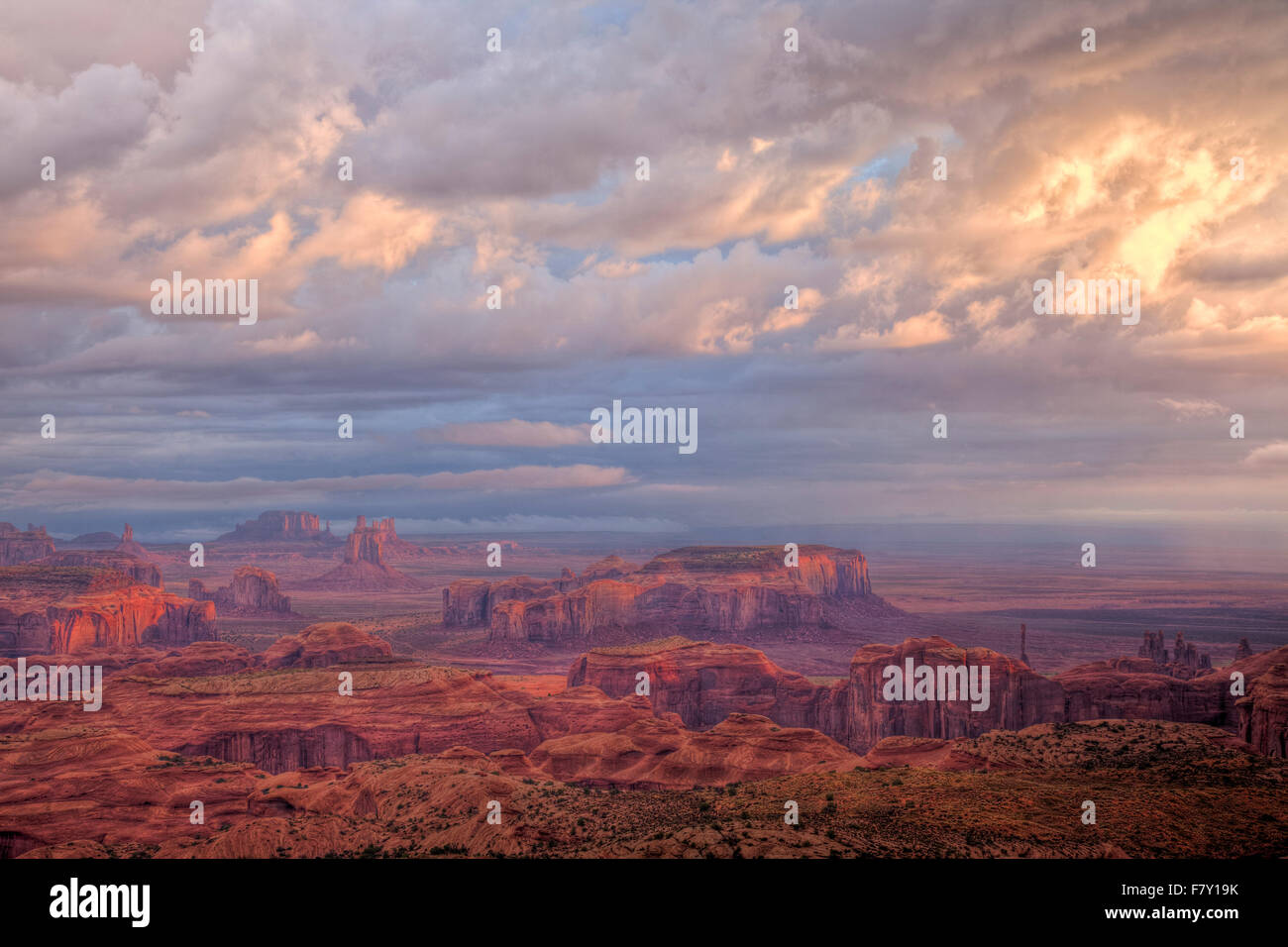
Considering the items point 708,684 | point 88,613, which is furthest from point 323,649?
point 88,613

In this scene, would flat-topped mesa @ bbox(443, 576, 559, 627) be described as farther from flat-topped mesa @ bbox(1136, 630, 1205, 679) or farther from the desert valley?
flat-topped mesa @ bbox(1136, 630, 1205, 679)

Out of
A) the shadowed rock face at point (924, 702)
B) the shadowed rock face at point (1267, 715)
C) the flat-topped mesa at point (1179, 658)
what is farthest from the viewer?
the flat-topped mesa at point (1179, 658)

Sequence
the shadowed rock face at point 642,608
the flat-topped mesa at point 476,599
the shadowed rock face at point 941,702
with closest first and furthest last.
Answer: the shadowed rock face at point 941,702
the shadowed rock face at point 642,608
the flat-topped mesa at point 476,599

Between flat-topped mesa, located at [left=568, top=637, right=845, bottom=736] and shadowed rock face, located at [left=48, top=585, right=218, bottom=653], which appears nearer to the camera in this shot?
flat-topped mesa, located at [left=568, top=637, right=845, bottom=736]

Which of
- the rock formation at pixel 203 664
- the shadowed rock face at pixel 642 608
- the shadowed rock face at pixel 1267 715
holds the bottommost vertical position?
the shadowed rock face at pixel 642 608

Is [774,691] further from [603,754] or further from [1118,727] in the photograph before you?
[1118,727]

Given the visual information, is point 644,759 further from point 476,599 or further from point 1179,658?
point 476,599

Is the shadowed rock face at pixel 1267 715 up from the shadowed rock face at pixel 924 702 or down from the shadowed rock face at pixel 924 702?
up

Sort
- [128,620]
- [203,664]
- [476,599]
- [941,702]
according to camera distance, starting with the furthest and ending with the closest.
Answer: [476,599]
[128,620]
[203,664]
[941,702]

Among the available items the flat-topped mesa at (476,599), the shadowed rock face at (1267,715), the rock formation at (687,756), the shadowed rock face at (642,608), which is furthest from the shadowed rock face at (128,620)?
the shadowed rock face at (1267,715)

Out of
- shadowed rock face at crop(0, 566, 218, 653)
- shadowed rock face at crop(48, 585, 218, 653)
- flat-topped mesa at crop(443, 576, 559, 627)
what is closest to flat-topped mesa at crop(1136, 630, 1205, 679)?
flat-topped mesa at crop(443, 576, 559, 627)

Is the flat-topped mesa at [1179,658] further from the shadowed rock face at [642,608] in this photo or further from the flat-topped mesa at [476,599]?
the flat-topped mesa at [476,599]

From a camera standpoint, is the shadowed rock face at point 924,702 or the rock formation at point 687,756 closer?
the rock formation at point 687,756
